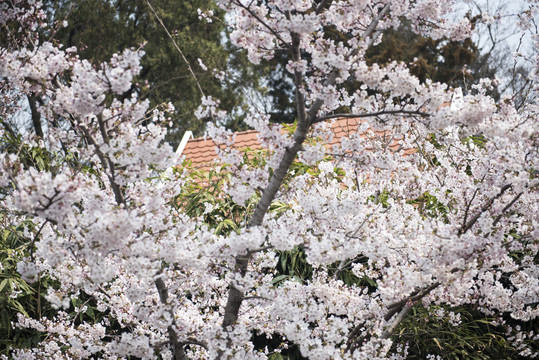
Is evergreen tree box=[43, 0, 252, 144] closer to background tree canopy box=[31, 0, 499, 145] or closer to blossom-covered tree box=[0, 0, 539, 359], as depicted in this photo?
background tree canopy box=[31, 0, 499, 145]

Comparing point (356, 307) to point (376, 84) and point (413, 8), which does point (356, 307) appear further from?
point (413, 8)

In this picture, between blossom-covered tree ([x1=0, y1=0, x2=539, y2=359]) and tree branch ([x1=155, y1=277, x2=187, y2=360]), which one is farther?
tree branch ([x1=155, y1=277, x2=187, y2=360])

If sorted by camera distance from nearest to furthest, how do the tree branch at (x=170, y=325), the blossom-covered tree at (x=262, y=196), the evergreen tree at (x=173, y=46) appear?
the blossom-covered tree at (x=262, y=196), the tree branch at (x=170, y=325), the evergreen tree at (x=173, y=46)

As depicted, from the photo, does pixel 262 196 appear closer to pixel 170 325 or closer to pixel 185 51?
pixel 170 325

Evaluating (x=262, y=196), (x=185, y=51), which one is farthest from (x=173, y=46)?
(x=262, y=196)

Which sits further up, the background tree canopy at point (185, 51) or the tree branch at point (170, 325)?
the background tree canopy at point (185, 51)

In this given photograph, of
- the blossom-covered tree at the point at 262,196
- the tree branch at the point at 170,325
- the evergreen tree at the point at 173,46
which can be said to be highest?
the evergreen tree at the point at 173,46

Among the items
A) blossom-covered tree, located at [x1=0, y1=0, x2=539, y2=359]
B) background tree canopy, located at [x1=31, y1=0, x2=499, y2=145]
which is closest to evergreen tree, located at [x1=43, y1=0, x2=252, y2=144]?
background tree canopy, located at [x1=31, y1=0, x2=499, y2=145]

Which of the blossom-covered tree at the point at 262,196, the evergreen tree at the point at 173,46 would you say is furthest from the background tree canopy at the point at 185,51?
the blossom-covered tree at the point at 262,196

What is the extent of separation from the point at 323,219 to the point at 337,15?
3.77 ft

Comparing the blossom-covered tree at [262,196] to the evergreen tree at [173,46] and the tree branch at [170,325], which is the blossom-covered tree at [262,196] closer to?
the tree branch at [170,325]

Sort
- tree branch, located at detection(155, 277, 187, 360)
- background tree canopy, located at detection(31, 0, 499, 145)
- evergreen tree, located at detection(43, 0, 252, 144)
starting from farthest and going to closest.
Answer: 1. evergreen tree, located at detection(43, 0, 252, 144)
2. background tree canopy, located at detection(31, 0, 499, 145)
3. tree branch, located at detection(155, 277, 187, 360)

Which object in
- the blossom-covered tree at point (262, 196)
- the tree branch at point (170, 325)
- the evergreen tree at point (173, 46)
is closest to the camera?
the blossom-covered tree at point (262, 196)

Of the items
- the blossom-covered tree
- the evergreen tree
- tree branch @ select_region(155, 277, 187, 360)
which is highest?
the evergreen tree
